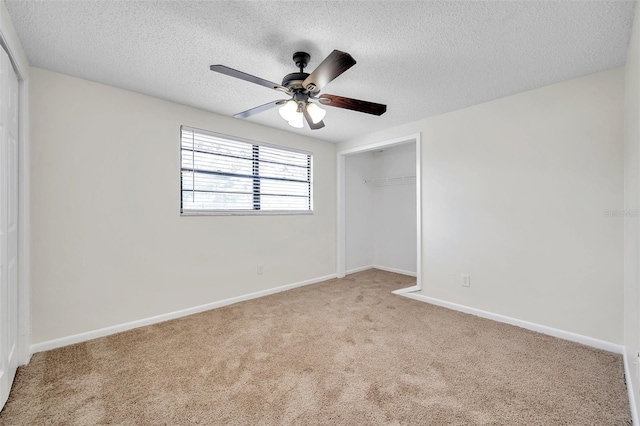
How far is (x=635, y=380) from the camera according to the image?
1.55 metres

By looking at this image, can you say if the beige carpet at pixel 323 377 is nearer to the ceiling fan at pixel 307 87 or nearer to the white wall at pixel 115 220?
the white wall at pixel 115 220

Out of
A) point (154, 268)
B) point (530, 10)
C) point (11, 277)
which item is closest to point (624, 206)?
point (530, 10)

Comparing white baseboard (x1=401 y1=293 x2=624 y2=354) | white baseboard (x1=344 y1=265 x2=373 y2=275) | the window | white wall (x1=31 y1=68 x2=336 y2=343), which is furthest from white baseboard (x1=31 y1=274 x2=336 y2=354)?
white baseboard (x1=401 y1=293 x2=624 y2=354)

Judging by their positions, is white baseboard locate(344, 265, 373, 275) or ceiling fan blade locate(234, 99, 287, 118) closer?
ceiling fan blade locate(234, 99, 287, 118)

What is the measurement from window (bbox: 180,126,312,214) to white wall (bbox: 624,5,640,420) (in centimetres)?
329

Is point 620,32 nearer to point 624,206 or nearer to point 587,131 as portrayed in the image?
point 587,131

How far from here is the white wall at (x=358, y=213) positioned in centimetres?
497

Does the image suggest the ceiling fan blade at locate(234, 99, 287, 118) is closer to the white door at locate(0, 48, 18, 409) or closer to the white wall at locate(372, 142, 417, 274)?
the white door at locate(0, 48, 18, 409)

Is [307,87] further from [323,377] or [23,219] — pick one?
[23,219]

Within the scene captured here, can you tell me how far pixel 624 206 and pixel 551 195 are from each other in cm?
46

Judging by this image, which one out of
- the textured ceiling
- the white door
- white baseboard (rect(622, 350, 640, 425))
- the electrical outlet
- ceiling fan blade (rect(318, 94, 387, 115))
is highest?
the textured ceiling

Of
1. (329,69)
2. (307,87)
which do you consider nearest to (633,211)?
(329,69)

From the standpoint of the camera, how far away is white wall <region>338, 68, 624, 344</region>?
226 centimetres

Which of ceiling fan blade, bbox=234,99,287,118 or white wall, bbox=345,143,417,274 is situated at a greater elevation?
ceiling fan blade, bbox=234,99,287,118
